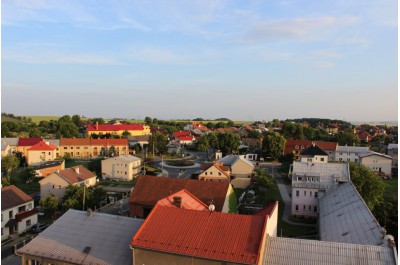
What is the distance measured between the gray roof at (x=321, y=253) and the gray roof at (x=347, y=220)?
222 cm

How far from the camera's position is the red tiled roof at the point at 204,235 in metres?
17.7

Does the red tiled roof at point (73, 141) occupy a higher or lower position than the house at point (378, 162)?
higher

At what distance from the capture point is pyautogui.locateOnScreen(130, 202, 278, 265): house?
17.7m

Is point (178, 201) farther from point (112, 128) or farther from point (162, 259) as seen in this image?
point (112, 128)

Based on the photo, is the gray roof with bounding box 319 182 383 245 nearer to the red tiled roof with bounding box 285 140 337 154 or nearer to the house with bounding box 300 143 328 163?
the house with bounding box 300 143 328 163

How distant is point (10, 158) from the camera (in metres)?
62.8

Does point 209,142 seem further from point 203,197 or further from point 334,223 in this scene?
point 334,223

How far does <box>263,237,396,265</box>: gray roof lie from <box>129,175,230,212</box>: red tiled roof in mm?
14405

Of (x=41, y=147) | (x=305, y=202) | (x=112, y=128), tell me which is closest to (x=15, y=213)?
(x=305, y=202)

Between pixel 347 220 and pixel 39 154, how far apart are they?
7133 centimetres

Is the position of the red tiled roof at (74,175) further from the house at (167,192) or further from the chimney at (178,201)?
the chimney at (178,201)

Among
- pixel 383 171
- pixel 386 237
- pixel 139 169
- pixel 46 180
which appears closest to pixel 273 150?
pixel 383 171

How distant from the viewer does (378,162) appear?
68062 mm

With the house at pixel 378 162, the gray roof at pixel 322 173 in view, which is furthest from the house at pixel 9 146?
the house at pixel 378 162
